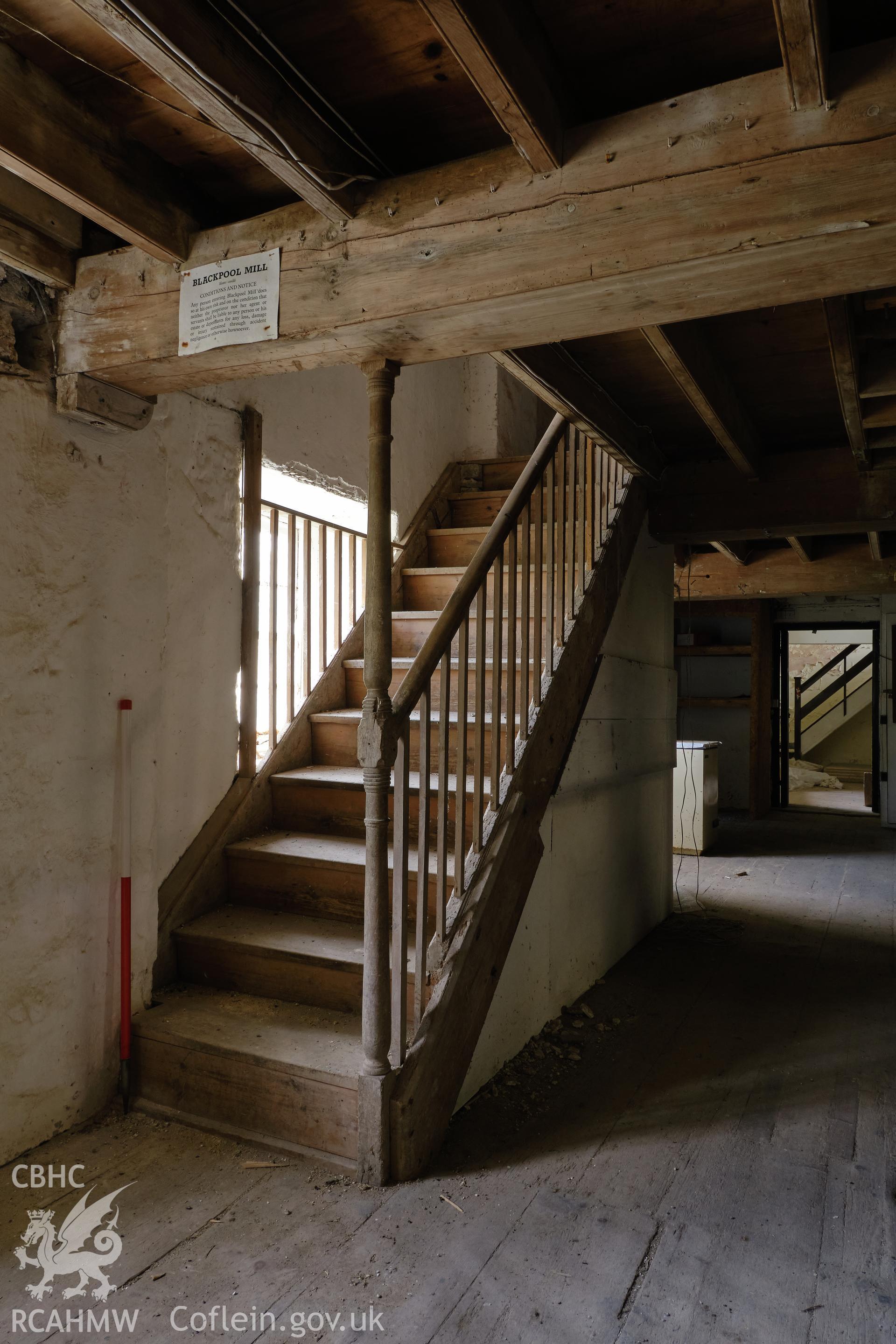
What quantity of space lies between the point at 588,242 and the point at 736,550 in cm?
465

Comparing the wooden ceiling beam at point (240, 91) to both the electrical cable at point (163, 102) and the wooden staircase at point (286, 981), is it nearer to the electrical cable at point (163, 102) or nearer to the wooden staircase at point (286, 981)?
the electrical cable at point (163, 102)

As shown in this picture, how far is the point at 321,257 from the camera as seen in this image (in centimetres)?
191

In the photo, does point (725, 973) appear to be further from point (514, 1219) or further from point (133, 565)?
point (133, 565)

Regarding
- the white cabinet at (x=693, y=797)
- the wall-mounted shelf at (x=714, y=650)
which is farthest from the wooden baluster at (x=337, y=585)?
the wall-mounted shelf at (x=714, y=650)

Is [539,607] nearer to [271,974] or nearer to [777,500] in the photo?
[271,974]

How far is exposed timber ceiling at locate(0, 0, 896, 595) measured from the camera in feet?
4.76

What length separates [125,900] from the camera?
8.03 feet

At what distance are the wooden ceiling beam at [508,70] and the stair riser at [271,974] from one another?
6.94ft

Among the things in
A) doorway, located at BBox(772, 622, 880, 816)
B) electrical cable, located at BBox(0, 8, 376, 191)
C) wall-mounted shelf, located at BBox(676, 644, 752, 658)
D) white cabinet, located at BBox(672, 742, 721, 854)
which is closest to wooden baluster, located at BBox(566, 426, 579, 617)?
electrical cable, located at BBox(0, 8, 376, 191)

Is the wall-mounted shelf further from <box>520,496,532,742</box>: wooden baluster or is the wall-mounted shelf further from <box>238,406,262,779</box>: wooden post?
<box>238,406,262,779</box>: wooden post

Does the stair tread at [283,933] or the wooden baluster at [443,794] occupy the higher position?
the wooden baluster at [443,794]

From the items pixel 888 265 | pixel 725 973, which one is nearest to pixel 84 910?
pixel 888 265

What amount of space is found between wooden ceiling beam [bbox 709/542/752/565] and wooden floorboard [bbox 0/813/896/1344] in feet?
11.2

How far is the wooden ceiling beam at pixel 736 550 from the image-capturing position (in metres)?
5.84
